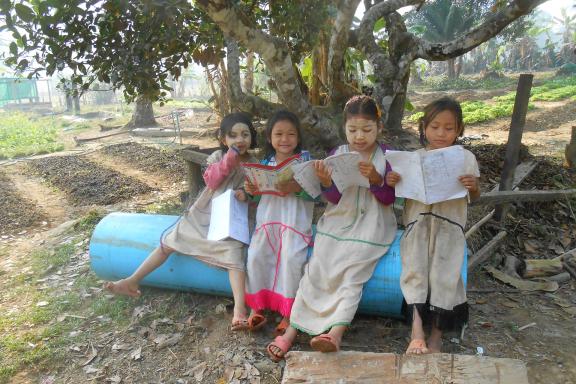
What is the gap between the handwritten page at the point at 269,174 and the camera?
301 cm

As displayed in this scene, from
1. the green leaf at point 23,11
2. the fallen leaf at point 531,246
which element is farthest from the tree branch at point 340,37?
the green leaf at point 23,11

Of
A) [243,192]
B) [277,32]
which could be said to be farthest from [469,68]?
[243,192]

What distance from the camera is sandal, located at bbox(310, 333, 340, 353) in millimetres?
2383

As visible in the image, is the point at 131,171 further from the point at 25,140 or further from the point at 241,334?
the point at 25,140

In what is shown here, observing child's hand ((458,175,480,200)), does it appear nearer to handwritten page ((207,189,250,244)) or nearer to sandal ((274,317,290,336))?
sandal ((274,317,290,336))

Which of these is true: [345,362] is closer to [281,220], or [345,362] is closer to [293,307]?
[293,307]

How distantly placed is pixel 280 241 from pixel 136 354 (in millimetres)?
1176

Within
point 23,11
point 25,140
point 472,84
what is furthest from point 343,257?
point 472,84

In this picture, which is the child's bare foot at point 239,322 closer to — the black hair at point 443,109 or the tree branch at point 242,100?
the black hair at point 443,109

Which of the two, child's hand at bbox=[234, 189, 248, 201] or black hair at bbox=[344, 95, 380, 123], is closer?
black hair at bbox=[344, 95, 380, 123]

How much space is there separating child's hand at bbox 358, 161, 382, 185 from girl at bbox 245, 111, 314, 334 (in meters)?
0.49

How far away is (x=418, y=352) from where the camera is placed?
2395mm

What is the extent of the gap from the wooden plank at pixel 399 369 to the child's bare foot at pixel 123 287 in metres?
1.43

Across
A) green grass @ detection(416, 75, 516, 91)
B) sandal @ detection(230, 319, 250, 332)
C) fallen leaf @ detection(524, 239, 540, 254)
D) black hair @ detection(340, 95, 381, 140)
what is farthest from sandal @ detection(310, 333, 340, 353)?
green grass @ detection(416, 75, 516, 91)
